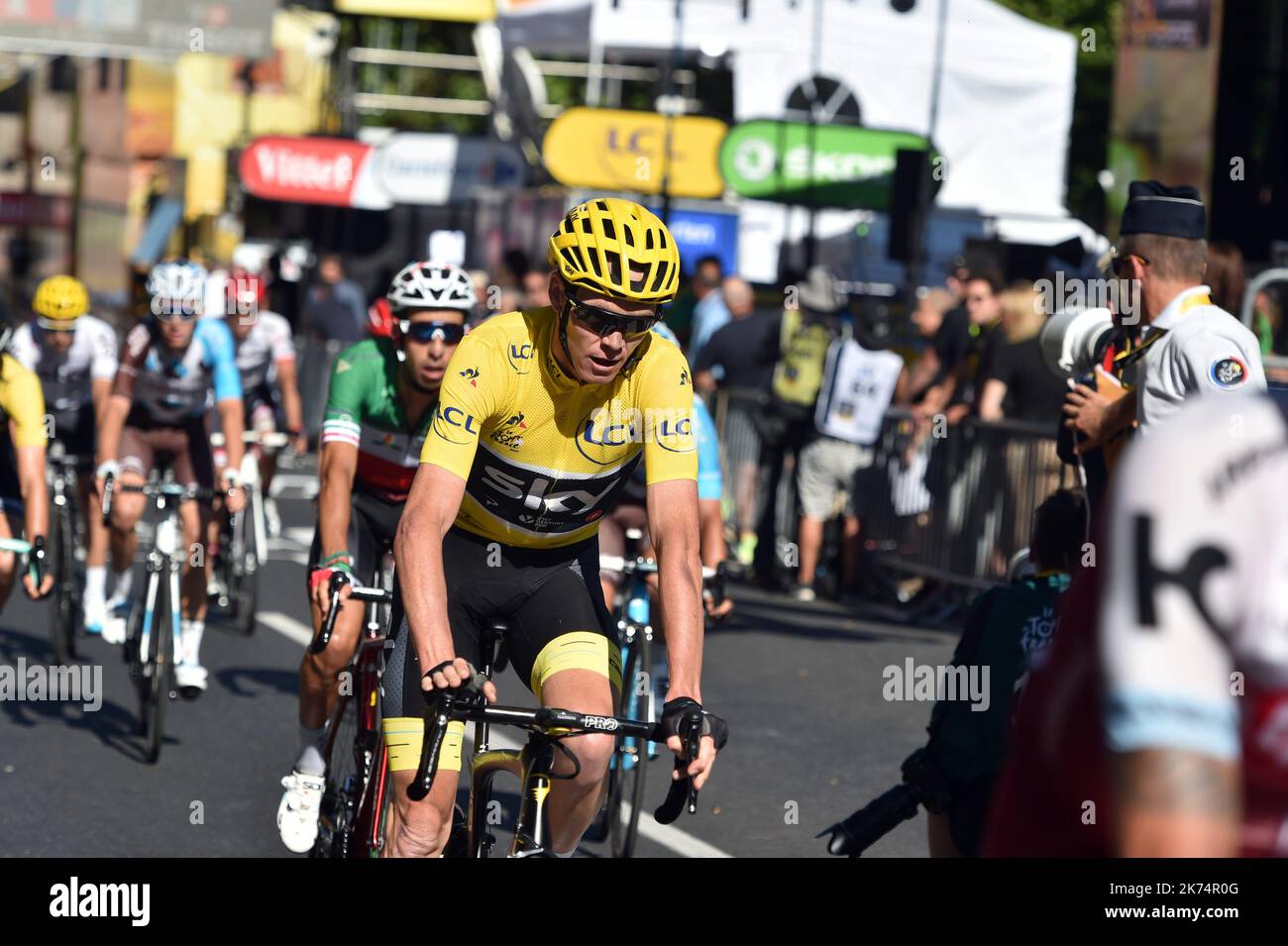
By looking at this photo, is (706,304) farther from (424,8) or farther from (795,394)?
(424,8)

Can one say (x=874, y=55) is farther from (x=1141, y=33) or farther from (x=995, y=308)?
(x=995, y=308)

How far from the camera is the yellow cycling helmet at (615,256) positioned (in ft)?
14.7

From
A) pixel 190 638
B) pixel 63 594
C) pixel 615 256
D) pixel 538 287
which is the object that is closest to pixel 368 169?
pixel 538 287

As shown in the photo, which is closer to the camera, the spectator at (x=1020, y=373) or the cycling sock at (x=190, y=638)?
the cycling sock at (x=190, y=638)

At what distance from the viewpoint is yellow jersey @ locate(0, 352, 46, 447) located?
309 inches

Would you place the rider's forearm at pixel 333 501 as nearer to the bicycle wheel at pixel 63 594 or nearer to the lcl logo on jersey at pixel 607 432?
the lcl logo on jersey at pixel 607 432

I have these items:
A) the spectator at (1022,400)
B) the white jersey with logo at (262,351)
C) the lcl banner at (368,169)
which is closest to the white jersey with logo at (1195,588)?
the spectator at (1022,400)

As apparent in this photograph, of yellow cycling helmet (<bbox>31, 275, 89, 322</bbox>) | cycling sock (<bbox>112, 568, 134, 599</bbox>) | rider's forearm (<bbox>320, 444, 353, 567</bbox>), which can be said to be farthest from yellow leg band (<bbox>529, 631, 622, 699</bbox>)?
yellow cycling helmet (<bbox>31, 275, 89, 322</bbox>)

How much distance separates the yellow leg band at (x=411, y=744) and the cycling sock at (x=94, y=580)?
6467mm

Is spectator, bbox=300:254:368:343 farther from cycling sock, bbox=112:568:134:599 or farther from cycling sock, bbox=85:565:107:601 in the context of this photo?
cycling sock, bbox=112:568:134:599

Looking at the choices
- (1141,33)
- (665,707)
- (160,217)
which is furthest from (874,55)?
(160,217)

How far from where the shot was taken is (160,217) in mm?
54469

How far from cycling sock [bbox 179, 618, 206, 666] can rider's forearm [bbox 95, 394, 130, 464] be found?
2.92 feet

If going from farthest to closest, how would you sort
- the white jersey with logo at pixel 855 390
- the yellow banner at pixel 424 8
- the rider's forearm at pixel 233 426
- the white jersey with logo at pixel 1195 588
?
the yellow banner at pixel 424 8
the white jersey with logo at pixel 855 390
the rider's forearm at pixel 233 426
the white jersey with logo at pixel 1195 588
